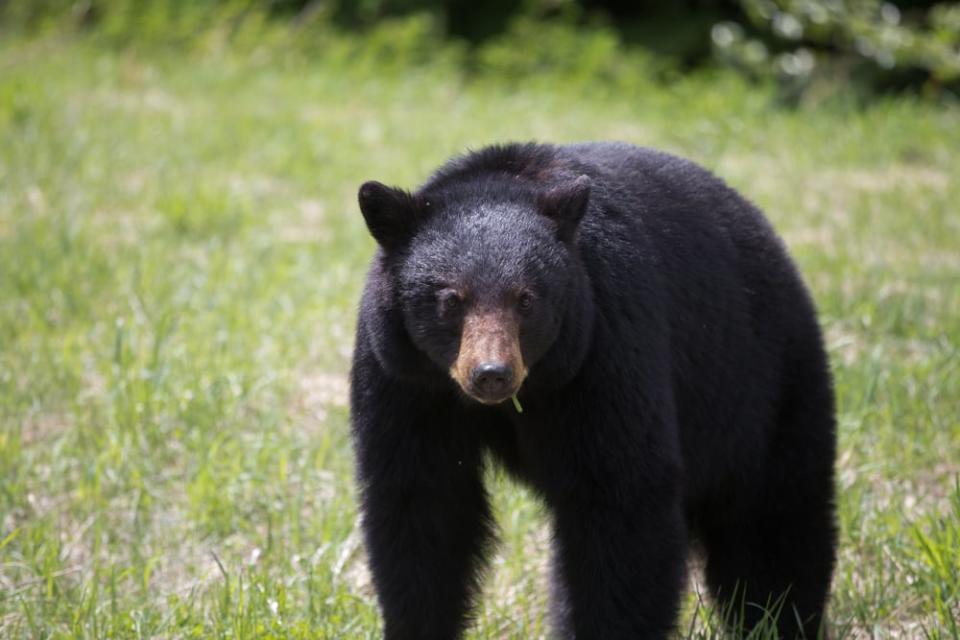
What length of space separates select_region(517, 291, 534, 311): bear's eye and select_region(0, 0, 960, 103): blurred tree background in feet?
28.4

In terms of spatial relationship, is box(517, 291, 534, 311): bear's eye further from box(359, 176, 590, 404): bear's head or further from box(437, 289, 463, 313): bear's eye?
box(437, 289, 463, 313): bear's eye

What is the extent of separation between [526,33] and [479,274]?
34.3 feet

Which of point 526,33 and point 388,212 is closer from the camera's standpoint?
point 388,212

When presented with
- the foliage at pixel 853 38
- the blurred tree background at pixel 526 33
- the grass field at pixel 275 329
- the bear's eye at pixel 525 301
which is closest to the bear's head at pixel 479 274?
the bear's eye at pixel 525 301

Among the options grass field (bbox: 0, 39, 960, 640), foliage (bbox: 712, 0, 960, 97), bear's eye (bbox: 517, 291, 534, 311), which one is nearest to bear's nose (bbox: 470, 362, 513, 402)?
bear's eye (bbox: 517, 291, 534, 311)

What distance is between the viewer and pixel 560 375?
320cm

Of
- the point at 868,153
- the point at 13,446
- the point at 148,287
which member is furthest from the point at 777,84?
the point at 13,446

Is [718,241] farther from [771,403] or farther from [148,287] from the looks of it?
[148,287]

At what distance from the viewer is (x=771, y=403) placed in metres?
3.90

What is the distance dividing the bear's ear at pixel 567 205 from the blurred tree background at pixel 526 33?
849cm

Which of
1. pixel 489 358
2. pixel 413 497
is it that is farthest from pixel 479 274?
pixel 413 497

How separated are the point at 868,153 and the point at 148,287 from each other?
5.44 m

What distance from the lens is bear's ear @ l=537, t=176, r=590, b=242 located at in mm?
3197

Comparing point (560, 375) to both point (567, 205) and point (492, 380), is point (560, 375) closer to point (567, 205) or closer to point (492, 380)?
point (492, 380)
